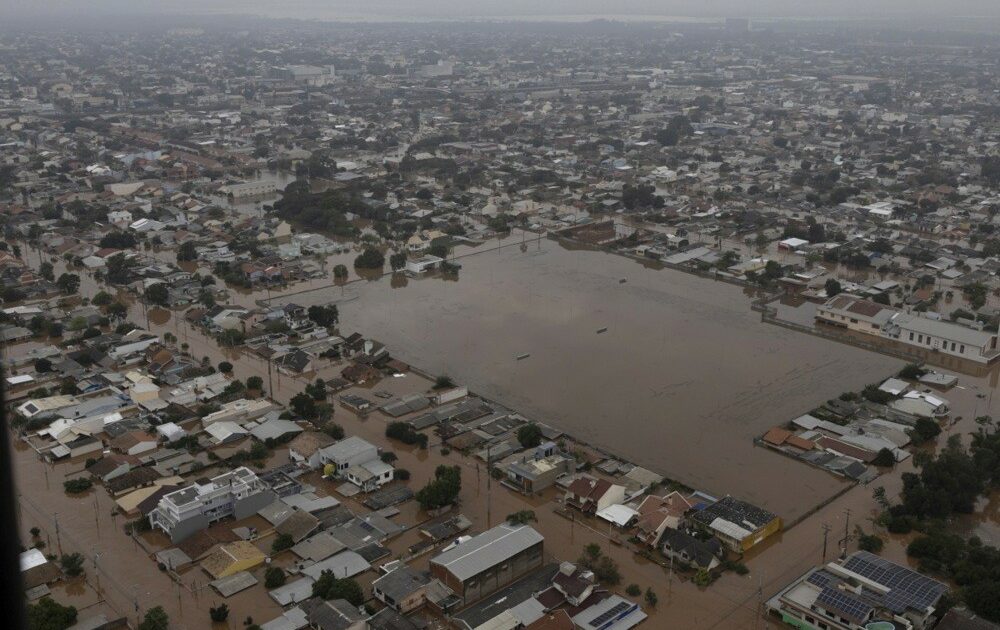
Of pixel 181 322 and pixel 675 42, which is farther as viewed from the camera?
pixel 675 42

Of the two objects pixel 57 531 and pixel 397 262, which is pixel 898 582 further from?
pixel 397 262

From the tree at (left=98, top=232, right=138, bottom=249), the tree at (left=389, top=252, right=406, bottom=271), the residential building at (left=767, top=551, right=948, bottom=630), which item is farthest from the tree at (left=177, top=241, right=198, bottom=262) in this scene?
the residential building at (left=767, top=551, right=948, bottom=630)

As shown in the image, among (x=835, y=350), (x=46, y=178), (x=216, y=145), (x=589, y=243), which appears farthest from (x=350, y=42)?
(x=835, y=350)

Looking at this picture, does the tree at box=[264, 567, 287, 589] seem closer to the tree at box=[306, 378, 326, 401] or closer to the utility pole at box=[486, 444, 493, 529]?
the utility pole at box=[486, 444, 493, 529]

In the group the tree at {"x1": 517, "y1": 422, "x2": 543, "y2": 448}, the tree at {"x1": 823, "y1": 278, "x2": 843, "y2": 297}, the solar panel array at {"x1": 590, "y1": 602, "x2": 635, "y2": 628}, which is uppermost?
the tree at {"x1": 823, "y1": 278, "x2": 843, "y2": 297}

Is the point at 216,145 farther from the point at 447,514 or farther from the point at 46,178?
the point at 447,514

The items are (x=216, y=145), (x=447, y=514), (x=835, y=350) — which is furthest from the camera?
(x=216, y=145)
